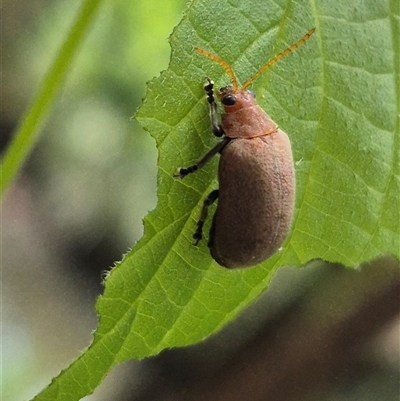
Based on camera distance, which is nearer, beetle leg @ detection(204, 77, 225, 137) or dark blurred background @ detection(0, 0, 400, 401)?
beetle leg @ detection(204, 77, 225, 137)

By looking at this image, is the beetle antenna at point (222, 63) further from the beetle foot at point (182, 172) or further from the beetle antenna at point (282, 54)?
the beetle foot at point (182, 172)

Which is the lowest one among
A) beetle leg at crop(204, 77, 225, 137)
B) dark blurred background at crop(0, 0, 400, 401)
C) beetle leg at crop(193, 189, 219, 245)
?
dark blurred background at crop(0, 0, 400, 401)

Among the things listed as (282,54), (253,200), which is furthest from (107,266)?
(282,54)

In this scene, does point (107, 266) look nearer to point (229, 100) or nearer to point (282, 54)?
point (229, 100)

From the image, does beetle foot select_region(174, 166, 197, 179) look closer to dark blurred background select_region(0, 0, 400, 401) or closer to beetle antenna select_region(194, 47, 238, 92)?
beetle antenna select_region(194, 47, 238, 92)

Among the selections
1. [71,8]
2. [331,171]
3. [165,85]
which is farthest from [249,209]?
[71,8]

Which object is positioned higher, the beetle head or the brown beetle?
the beetle head

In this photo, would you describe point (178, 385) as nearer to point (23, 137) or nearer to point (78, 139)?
point (78, 139)

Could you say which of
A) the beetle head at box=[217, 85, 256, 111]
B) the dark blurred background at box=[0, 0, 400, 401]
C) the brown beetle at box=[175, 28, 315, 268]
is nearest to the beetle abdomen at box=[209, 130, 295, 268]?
the brown beetle at box=[175, 28, 315, 268]
